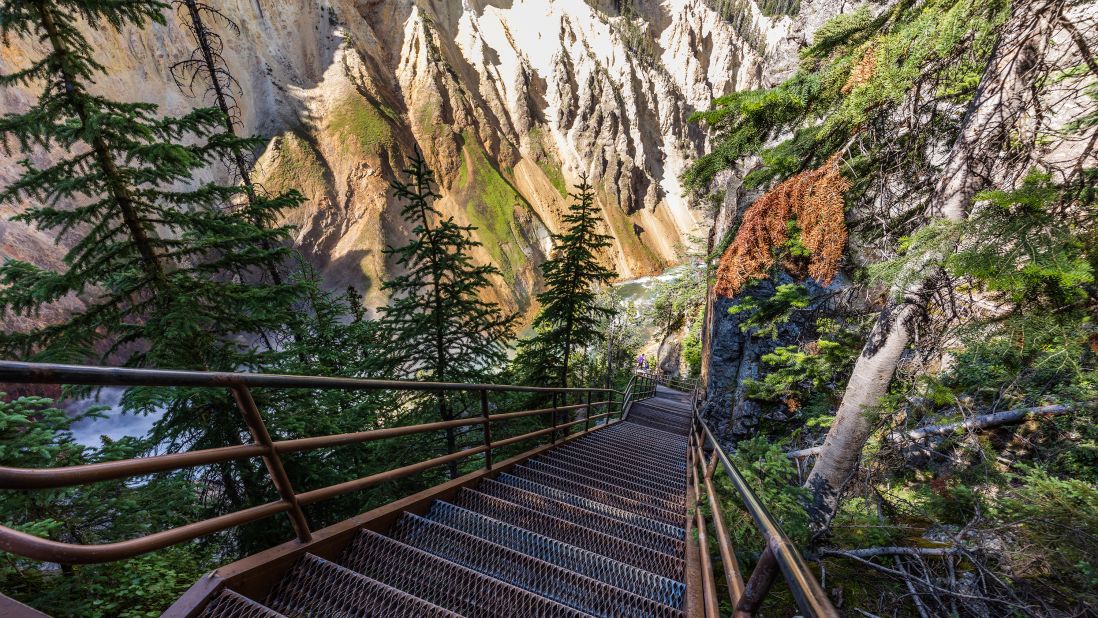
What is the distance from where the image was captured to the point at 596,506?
3463mm

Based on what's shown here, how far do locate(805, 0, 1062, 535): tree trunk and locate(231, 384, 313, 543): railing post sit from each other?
3908 mm

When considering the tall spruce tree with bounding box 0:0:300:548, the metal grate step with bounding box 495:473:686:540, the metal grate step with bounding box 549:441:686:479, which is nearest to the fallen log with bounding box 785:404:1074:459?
the metal grate step with bounding box 495:473:686:540

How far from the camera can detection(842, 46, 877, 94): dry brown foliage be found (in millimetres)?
3299

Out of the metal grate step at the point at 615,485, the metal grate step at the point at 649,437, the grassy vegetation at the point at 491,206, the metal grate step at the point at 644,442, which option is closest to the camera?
the metal grate step at the point at 615,485

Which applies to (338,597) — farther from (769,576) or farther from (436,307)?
(436,307)

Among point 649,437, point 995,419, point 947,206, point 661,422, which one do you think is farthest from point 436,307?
point 661,422

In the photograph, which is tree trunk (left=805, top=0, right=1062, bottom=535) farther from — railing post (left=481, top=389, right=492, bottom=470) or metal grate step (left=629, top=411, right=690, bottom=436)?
metal grate step (left=629, top=411, right=690, bottom=436)

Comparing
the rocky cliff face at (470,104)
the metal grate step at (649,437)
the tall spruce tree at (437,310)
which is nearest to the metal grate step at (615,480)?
the tall spruce tree at (437,310)

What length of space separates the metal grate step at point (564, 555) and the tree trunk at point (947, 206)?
2488 mm

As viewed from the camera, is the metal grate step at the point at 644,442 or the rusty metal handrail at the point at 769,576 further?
the metal grate step at the point at 644,442

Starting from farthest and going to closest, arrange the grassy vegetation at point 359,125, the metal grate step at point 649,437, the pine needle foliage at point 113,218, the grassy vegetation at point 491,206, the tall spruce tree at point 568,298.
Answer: the grassy vegetation at point 491,206 < the grassy vegetation at point 359,125 < the tall spruce tree at point 568,298 < the metal grate step at point 649,437 < the pine needle foliage at point 113,218

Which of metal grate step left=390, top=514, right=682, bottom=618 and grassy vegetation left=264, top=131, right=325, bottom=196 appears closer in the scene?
metal grate step left=390, top=514, right=682, bottom=618

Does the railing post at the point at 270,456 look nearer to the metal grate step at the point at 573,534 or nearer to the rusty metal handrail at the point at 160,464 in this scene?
the rusty metal handrail at the point at 160,464

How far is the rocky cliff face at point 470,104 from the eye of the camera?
28797 mm
